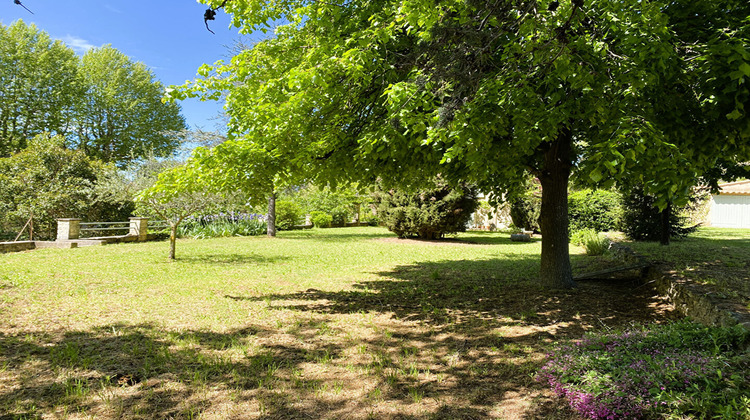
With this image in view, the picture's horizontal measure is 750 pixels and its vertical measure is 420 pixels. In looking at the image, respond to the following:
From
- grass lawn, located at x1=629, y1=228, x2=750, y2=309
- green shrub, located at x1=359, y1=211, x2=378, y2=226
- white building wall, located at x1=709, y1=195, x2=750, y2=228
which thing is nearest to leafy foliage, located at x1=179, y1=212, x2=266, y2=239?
green shrub, located at x1=359, y1=211, x2=378, y2=226

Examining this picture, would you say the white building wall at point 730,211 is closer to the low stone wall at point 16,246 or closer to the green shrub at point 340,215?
the green shrub at point 340,215

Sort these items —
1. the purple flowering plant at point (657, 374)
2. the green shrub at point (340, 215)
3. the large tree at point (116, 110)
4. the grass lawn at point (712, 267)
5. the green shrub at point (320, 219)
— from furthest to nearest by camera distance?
the large tree at point (116, 110) → the green shrub at point (340, 215) → the green shrub at point (320, 219) → the grass lawn at point (712, 267) → the purple flowering plant at point (657, 374)

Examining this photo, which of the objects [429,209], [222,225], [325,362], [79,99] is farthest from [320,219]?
[79,99]

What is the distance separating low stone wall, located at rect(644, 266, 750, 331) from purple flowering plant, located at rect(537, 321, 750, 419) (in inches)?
20.1

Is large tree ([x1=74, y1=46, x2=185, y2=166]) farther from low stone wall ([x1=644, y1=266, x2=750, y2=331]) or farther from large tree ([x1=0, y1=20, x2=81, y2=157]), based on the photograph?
low stone wall ([x1=644, y1=266, x2=750, y2=331])

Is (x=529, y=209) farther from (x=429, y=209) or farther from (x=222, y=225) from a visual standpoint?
(x=222, y=225)

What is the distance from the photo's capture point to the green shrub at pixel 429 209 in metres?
16.3

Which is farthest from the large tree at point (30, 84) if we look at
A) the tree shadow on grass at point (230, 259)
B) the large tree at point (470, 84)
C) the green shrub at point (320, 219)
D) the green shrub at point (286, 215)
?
the large tree at point (470, 84)

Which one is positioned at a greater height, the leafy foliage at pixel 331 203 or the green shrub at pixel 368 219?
the leafy foliage at pixel 331 203

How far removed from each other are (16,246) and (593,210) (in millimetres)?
19876

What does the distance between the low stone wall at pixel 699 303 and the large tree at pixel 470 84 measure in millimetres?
1417

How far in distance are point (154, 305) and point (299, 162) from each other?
3.05 m

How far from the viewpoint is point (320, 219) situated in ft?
81.6

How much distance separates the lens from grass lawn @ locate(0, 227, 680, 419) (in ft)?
10.2
